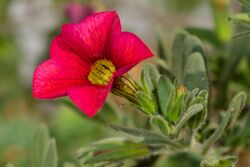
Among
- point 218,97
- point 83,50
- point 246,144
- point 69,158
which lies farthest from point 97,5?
point 83,50

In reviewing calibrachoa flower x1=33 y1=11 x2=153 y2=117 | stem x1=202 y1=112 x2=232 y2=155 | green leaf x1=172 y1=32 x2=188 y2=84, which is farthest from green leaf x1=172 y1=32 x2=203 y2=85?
calibrachoa flower x1=33 y1=11 x2=153 y2=117

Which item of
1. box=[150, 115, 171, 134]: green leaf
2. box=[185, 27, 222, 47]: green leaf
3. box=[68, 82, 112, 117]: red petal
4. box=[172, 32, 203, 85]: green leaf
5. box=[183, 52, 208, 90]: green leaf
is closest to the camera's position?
box=[68, 82, 112, 117]: red petal

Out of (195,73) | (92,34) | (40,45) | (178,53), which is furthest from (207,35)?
(40,45)

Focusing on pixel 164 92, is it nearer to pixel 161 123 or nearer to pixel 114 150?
pixel 161 123

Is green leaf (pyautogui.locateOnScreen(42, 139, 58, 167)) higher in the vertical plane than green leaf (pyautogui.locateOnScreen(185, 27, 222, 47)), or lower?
lower

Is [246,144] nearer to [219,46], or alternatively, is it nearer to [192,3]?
[219,46]

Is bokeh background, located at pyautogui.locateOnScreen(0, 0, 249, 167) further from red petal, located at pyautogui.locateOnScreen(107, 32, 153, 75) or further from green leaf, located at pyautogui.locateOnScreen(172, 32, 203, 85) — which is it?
red petal, located at pyautogui.locateOnScreen(107, 32, 153, 75)

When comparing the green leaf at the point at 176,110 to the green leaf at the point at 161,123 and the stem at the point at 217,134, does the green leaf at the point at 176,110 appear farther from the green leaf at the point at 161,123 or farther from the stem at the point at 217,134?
the stem at the point at 217,134

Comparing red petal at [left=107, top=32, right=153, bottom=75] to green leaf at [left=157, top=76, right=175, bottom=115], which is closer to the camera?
red petal at [left=107, top=32, right=153, bottom=75]

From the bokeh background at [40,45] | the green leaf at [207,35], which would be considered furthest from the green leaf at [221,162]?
the bokeh background at [40,45]
